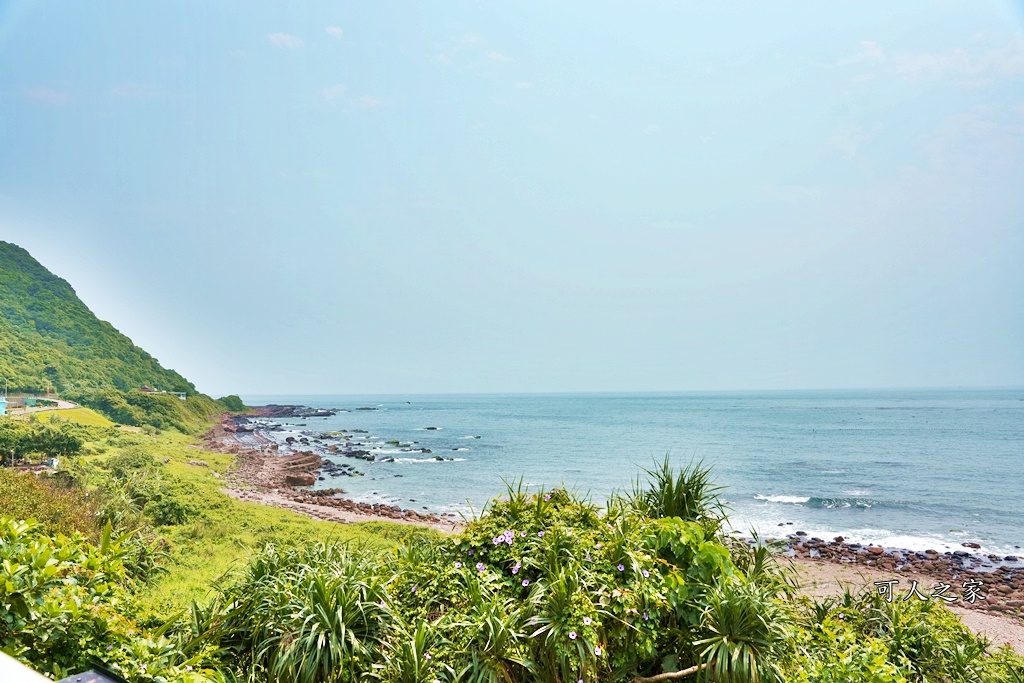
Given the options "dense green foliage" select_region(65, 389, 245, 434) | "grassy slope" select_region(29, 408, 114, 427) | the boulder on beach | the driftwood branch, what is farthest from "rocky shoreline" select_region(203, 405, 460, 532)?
the driftwood branch

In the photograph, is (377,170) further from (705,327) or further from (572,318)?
(705,327)

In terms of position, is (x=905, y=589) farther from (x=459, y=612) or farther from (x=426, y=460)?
(x=426, y=460)

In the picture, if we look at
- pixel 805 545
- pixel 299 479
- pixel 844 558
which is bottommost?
pixel 844 558

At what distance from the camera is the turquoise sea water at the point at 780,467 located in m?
17.6

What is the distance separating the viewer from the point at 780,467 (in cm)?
2673

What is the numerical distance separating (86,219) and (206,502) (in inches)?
385

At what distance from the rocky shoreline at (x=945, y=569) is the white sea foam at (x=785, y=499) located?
4644 mm

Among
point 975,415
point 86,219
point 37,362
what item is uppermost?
point 86,219

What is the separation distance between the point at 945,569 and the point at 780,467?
1419cm

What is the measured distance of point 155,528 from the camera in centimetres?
881

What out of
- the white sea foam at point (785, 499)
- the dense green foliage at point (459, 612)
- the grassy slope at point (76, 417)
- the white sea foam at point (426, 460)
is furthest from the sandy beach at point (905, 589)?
the white sea foam at point (426, 460)

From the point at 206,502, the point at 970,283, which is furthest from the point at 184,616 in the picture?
the point at 970,283

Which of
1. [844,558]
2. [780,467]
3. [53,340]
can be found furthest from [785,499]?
[53,340]

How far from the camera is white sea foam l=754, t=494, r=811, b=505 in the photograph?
19.9 metres
